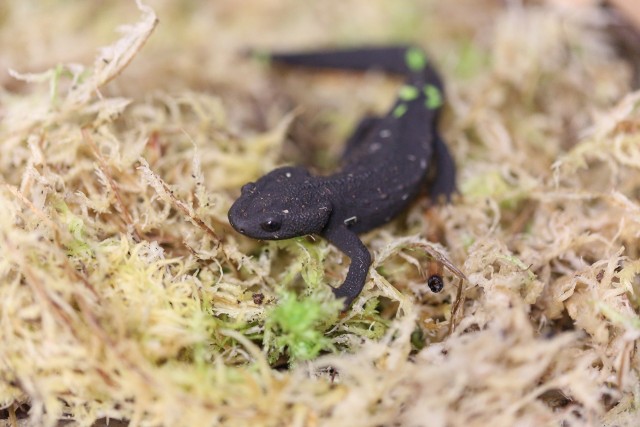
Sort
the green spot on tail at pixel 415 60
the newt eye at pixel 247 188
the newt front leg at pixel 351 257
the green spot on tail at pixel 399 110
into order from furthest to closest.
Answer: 1. the green spot on tail at pixel 415 60
2. the green spot on tail at pixel 399 110
3. the newt eye at pixel 247 188
4. the newt front leg at pixel 351 257

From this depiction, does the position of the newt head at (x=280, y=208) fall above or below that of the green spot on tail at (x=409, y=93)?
above

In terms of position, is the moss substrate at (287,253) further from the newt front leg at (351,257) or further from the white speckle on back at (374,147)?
the white speckle on back at (374,147)

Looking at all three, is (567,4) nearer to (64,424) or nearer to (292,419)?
(292,419)

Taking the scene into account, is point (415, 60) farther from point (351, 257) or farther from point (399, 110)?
point (351, 257)

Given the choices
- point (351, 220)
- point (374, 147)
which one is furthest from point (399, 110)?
point (351, 220)

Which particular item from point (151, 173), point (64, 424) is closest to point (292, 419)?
point (64, 424)

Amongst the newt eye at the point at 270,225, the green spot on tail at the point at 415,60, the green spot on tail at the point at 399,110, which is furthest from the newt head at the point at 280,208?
the green spot on tail at the point at 415,60

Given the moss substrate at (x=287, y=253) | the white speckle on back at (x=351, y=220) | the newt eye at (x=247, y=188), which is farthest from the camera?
the white speckle on back at (x=351, y=220)
